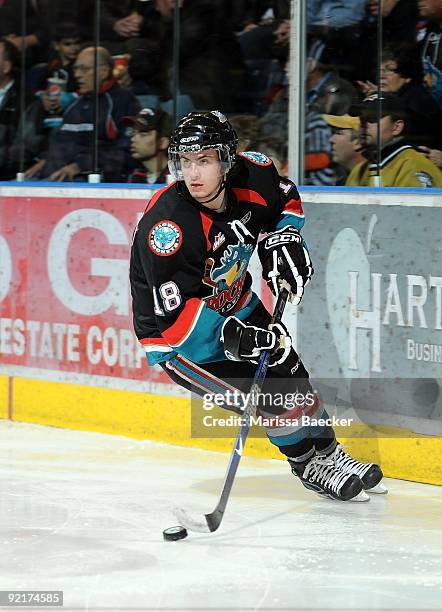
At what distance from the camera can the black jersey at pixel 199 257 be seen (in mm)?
3848

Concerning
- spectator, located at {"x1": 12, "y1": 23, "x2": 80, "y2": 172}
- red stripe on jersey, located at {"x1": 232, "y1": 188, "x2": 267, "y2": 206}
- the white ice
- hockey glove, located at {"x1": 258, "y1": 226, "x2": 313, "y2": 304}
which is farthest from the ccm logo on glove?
spectator, located at {"x1": 12, "y1": 23, "x2": 80, "y2": 172}

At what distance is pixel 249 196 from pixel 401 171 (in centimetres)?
80

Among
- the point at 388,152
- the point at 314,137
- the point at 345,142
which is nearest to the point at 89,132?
the point at 314,137

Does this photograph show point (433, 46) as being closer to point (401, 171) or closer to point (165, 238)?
point (401, 171)

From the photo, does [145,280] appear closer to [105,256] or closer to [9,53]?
[105,256]

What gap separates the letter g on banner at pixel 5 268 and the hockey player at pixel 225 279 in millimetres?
1760

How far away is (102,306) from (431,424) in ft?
5.07

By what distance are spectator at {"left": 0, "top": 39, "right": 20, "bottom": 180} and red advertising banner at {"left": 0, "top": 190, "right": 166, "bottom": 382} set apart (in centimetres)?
22

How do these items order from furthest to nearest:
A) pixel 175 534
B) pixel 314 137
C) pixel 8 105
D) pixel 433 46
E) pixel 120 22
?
pixel 8 105 → pixel 120 22 → pixel 314 137 → pixel 433 46 → pixel 175 534

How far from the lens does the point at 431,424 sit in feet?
14.5

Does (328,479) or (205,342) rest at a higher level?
(205,342)

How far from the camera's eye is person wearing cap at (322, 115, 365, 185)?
4.84m

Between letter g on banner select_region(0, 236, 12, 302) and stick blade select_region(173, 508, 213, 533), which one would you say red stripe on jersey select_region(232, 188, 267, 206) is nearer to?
stick blade select_region(173, 508, 213, 533)

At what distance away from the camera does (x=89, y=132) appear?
5.68 meters
